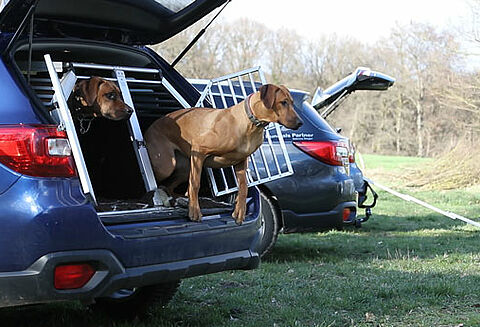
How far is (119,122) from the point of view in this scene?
4.51 metres

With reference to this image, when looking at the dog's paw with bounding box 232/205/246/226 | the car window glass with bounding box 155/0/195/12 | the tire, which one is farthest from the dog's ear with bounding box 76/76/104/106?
the tire

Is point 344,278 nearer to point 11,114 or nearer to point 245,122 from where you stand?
point 245,122

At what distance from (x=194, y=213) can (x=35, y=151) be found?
1.07 m

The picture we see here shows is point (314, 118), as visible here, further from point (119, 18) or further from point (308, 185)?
point (119, 18)

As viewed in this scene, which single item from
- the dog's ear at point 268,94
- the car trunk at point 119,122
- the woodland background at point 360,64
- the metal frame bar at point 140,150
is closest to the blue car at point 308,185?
the car trunk at point 119,122

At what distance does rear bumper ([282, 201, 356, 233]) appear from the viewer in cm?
623

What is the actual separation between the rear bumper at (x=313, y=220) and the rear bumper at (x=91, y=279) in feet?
10.0

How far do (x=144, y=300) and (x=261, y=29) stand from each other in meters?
39.4

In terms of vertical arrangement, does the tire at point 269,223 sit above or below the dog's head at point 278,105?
below

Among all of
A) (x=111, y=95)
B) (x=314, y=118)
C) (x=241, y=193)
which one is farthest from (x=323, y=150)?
(x=111, y=95)

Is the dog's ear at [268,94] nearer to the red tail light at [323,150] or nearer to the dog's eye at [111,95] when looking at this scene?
the dog's eye at [111,95]

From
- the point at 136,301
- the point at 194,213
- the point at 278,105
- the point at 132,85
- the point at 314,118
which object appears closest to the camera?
the point at 194,213

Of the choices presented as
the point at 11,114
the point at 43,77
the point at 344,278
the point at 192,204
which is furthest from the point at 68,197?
the point at 344,278

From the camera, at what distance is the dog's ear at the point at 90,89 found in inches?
153
